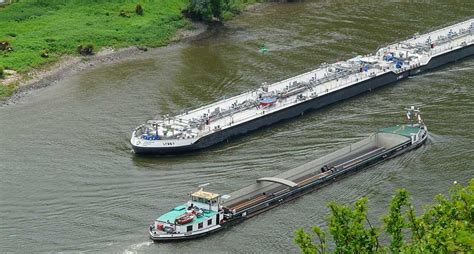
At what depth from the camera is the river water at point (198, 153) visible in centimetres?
5462

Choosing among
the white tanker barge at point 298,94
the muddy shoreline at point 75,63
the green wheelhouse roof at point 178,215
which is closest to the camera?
the green wheelhouse roof at point 178,215

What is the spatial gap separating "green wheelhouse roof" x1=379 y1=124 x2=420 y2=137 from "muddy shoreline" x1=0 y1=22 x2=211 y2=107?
33979 mm

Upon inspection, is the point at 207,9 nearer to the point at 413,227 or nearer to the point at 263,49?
the point at 263,49

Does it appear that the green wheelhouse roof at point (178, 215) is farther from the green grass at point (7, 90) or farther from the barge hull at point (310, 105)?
the green grass at point (7, 90)

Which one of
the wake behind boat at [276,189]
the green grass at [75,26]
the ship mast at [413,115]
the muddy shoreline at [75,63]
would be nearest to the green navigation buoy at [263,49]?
the muddy shoreline at [75,63]

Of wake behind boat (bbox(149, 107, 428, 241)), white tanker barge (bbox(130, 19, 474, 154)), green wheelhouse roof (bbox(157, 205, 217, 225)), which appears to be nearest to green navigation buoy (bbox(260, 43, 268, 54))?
white tanker barge (bbox(130, 19, 474, 154))

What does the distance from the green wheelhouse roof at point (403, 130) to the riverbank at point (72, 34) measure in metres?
34.7

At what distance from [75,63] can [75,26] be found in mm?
9968

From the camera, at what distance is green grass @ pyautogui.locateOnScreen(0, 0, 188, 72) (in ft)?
303

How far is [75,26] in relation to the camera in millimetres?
99688

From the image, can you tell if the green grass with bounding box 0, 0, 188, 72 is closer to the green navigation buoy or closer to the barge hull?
the green navigation buoy

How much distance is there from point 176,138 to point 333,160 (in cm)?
1238

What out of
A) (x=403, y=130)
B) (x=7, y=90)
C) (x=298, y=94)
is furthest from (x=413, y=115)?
(x=7, y=90)

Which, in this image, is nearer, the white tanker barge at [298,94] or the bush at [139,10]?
the white tanker barge at [298,94]
